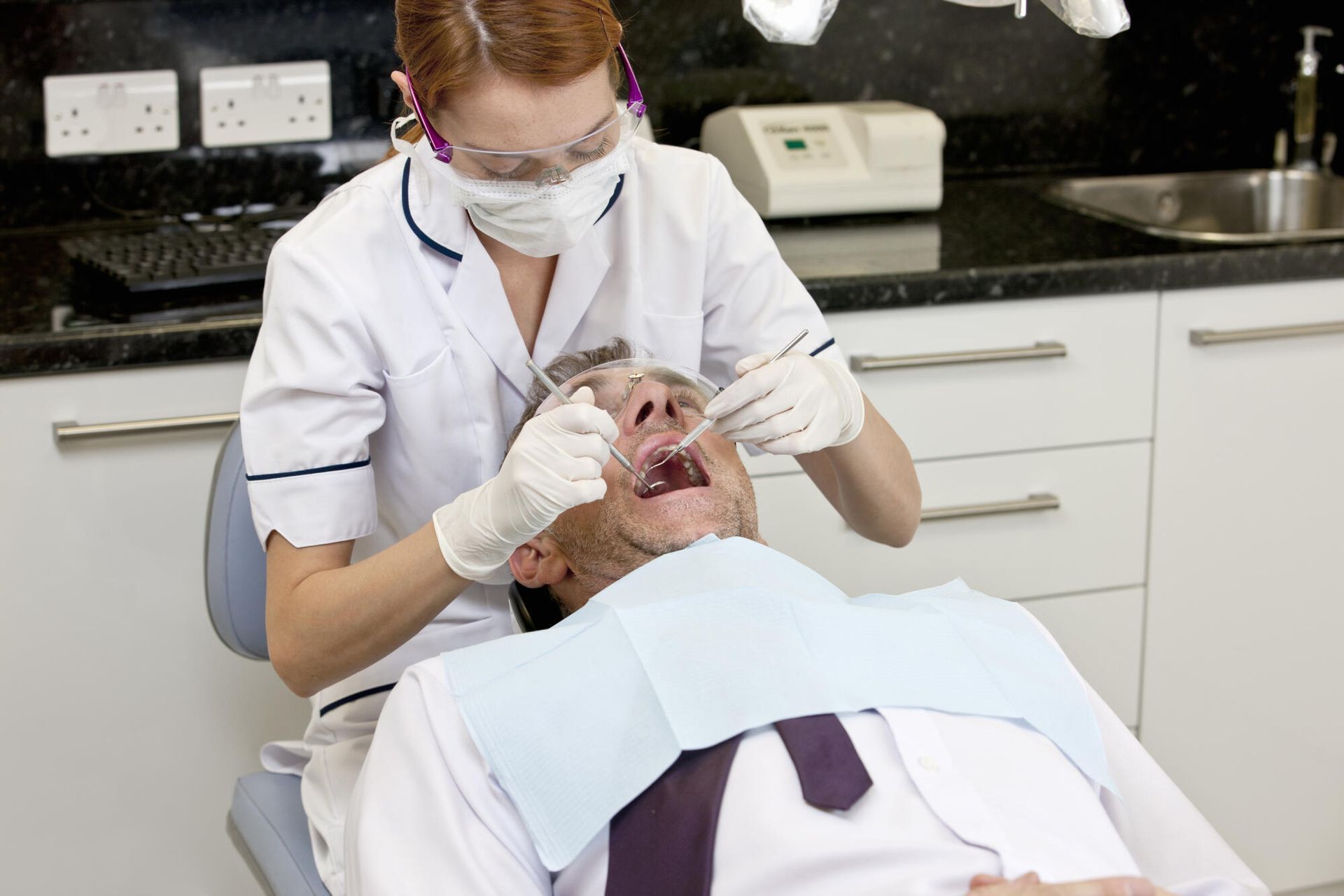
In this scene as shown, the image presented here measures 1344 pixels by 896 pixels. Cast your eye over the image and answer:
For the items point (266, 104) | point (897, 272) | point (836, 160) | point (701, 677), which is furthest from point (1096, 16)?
point (266, 104)

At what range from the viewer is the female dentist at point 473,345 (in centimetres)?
118

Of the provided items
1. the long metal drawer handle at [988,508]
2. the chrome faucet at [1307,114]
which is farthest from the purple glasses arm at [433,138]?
the chrome faucet at [1307,114]

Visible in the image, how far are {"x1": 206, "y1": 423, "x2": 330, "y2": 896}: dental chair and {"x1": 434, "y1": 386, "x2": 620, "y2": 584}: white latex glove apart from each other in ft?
0.92

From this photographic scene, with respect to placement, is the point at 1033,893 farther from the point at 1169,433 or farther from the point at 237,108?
the point at 237,108

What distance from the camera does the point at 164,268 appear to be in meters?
1.86

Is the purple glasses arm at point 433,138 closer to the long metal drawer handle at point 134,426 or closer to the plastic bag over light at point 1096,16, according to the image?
the plastic bag over light at point 1096,16

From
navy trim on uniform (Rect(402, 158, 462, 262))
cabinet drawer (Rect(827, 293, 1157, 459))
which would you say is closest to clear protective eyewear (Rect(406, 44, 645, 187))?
navy trim on uniform (Rect(402, 158, 462, 262))

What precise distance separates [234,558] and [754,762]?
61 centimetres

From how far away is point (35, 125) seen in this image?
2215 mm

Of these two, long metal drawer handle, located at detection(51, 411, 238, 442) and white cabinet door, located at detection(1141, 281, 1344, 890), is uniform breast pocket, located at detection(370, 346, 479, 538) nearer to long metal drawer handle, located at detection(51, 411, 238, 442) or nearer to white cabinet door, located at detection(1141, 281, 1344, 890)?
long metal drawer handle, located at detection(51, 411, 238, 442)

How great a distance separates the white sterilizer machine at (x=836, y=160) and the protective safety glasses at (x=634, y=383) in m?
0.88

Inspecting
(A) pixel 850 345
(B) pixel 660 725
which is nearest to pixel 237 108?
(A) pixel 850 345

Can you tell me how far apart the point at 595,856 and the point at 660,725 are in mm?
117

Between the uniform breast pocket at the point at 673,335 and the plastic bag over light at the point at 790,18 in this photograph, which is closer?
the plastic bag over light at the point at 790,18
